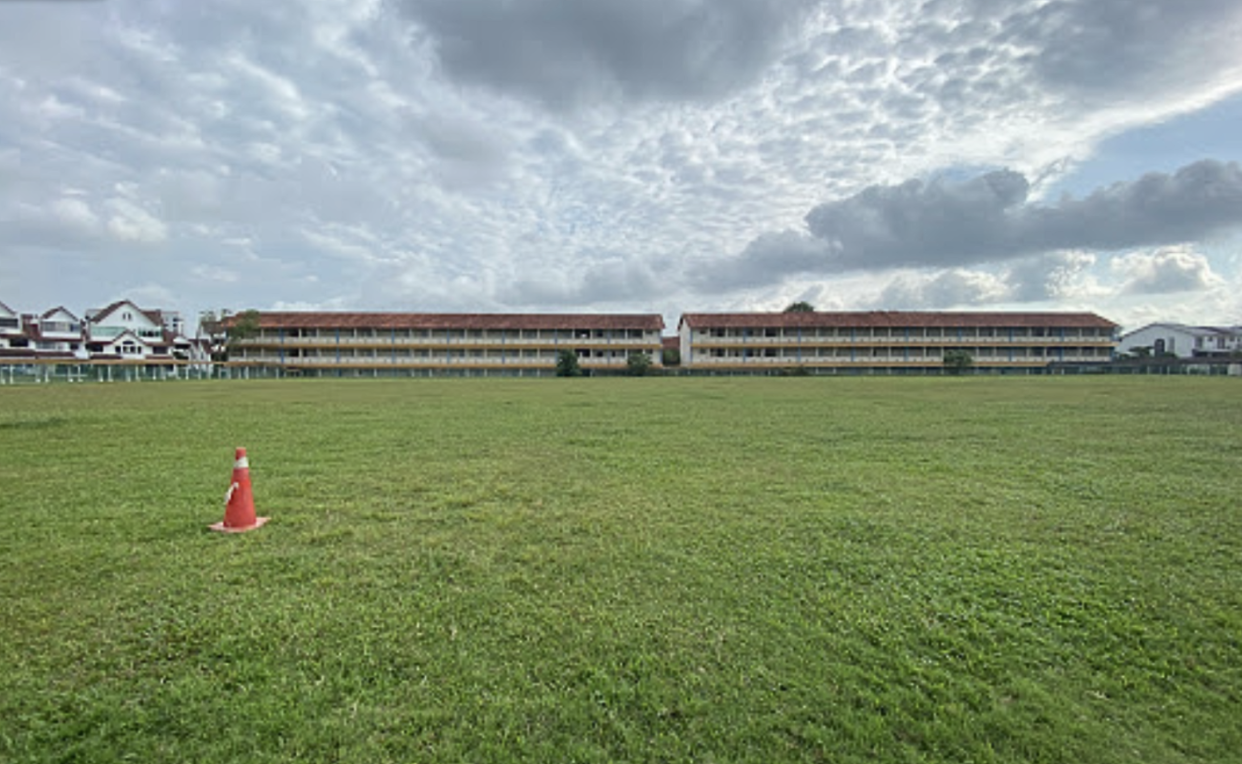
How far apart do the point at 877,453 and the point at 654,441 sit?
3756 mm

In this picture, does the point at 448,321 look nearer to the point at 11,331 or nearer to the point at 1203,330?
the point at 11,331

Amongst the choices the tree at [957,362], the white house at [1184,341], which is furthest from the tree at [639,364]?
the white house at [1184,341]

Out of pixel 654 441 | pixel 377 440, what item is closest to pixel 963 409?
pixel 654 441

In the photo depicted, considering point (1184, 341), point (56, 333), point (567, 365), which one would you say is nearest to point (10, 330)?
point (56, 333)

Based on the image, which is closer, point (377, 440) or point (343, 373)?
point (377, 440)

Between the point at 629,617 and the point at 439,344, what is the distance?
68.0 meters

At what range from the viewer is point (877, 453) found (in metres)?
9.14

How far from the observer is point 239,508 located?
17.5 feet

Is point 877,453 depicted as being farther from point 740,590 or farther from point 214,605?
point 214,605

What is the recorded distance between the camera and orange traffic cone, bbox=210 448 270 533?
17.3ft

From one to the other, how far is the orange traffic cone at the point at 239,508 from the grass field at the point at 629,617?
0.59 ft

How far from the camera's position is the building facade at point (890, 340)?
68.0 meters

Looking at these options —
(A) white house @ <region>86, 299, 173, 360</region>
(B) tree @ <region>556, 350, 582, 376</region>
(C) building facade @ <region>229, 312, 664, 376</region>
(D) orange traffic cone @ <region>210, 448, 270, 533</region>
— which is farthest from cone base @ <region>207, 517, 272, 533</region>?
(A) white house @ <region>86, 299, 173, 360</region>

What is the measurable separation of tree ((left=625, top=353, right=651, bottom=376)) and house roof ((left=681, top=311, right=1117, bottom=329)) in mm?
10448
